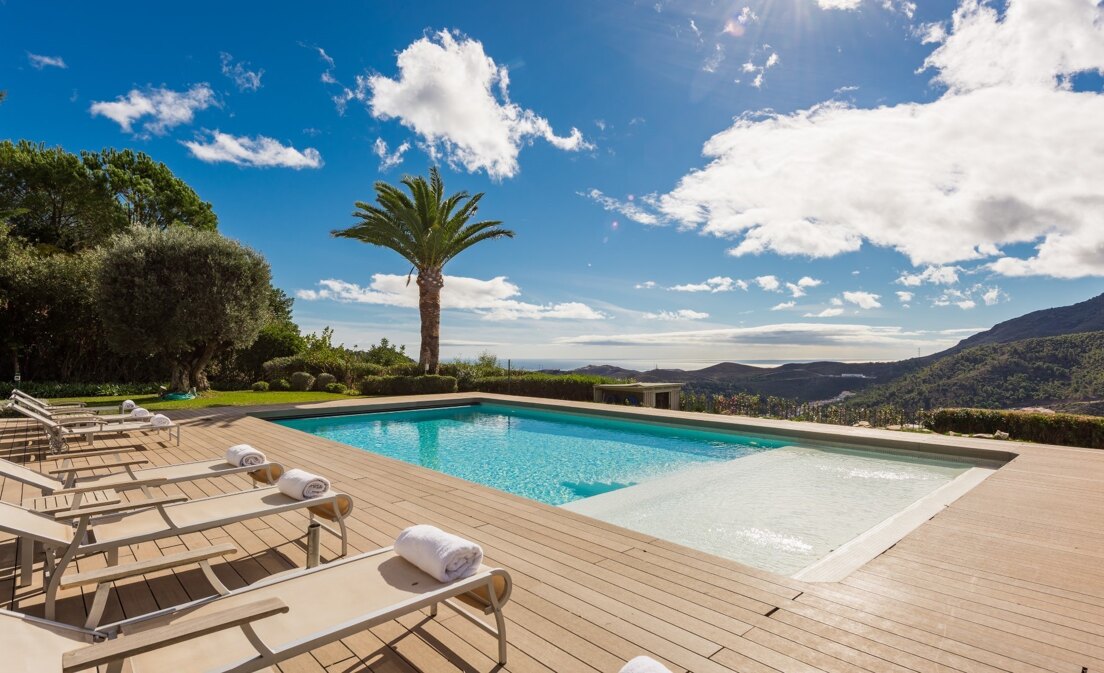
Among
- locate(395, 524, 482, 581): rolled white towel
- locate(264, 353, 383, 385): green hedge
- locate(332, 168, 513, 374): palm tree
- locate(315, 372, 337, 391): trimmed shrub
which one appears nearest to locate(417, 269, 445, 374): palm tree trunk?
locate(332, 168, 513, 374): palm tree

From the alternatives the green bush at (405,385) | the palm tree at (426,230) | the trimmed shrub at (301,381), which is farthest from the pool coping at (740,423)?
the trimmed shrub at (301,381)

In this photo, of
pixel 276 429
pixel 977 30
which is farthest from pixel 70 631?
pixel 977 30

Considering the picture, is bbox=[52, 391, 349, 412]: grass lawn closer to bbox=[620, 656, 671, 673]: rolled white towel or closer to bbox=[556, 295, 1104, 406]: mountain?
bbox=[556, 295, 1104, 406]: mountain

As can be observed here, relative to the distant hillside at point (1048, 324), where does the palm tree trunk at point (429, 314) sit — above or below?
below

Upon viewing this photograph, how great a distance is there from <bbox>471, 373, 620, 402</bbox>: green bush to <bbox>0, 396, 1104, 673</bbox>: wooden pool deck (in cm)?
1124

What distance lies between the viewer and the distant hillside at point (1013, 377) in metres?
22.7

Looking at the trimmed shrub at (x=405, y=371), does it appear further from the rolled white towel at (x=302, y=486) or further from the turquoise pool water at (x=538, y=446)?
the rolled white towel at (x=302, y=486)

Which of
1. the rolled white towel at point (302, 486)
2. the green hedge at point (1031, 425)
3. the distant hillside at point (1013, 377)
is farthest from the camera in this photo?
the distant hillside at point (1013, 377)

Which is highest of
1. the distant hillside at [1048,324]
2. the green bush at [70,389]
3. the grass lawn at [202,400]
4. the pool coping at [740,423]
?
the distant hillside at [1048,324]

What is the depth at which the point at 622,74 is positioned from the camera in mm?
11836

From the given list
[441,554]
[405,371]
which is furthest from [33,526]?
[405,371]

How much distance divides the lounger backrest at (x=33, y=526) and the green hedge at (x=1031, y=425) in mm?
13204

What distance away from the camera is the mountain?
1998 cm

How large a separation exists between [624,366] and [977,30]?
15.0m
